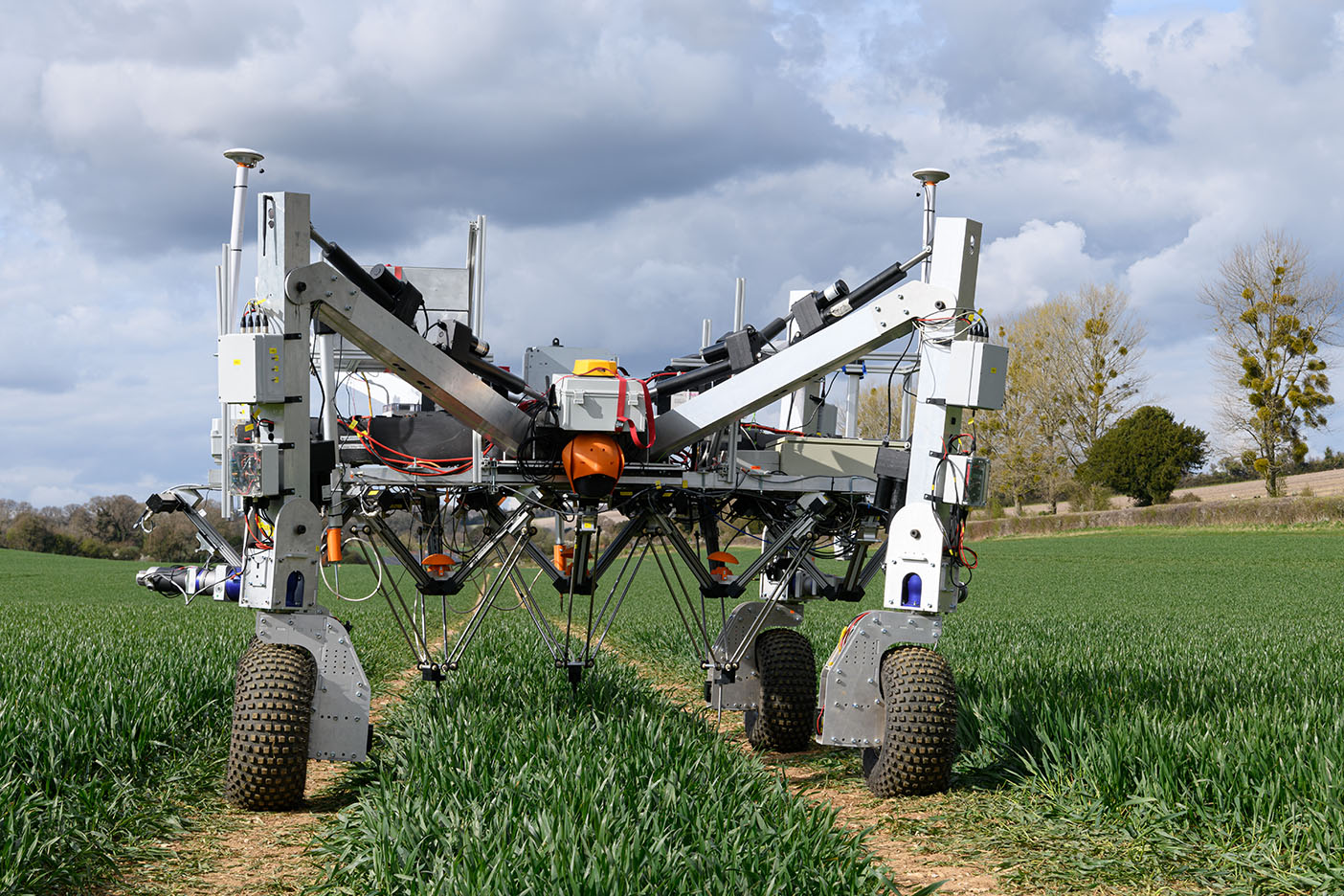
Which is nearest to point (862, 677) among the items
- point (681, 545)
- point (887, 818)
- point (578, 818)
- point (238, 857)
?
point (887, 818)

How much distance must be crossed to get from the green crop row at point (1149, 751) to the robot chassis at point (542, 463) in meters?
0.74

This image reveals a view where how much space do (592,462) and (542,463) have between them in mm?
408

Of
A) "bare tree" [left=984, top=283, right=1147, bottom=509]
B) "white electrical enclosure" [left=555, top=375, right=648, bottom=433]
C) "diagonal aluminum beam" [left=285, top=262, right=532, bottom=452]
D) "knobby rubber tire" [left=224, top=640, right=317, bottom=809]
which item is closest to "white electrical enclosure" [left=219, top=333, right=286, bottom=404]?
"diagonal aluminum beam" [left=285, top=262, right=532, bottom=452]

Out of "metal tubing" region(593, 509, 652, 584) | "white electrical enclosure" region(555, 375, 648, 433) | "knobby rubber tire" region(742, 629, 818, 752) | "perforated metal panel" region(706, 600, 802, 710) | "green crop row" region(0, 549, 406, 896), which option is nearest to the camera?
"green crop row" region(0, 549, 406, 896)

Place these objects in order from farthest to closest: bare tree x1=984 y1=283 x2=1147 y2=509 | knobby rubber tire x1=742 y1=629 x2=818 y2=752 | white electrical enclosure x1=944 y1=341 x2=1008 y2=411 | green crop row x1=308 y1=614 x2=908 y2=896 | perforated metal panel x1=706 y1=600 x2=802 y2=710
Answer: bare tree x1=984 y1=283 x2=1147 y2=509
perforated metal panel x1=706 y1=600 x2=802 y2=710
knobby rubber tire x1=742 y1=629 x2=818 y2=752
white electrical enclosure x1=944 y1=341 x2=1008 y2=411
green crop row x1=308 y1=614 x2=908 y2=896

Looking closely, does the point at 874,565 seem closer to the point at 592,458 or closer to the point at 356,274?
the point at 592,458

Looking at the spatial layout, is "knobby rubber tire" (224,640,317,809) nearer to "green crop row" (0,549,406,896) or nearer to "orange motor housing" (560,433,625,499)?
"green crop row" (0,549,406,896)

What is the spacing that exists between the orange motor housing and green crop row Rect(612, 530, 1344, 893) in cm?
270

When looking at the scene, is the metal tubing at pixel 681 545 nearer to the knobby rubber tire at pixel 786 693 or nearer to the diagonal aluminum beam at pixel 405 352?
the knobby rubber tire at pixel 786 693

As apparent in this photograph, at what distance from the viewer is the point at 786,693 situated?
8.69 meters

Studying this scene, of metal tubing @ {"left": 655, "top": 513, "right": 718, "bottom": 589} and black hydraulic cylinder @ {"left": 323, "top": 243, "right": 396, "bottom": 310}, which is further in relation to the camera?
metal tubing @ {"left": 655, "top": 513, "right": 718, "bottom": 589}

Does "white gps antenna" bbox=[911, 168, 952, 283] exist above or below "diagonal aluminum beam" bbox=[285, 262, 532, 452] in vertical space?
above

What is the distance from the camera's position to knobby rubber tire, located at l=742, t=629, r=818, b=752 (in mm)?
8688

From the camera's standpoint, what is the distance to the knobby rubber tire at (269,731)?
6375mm
